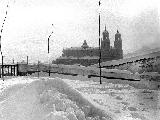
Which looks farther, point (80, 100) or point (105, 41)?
point (105, 41)

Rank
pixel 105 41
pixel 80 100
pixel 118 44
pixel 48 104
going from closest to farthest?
pixel 48 104 → pixel 80 100 → pixel 105 41 → pixel 118 44

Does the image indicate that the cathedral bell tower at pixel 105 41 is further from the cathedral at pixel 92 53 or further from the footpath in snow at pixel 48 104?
the footpath in snow at pixel 48 104

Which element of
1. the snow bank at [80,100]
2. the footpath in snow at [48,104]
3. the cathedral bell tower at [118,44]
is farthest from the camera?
the cathedral bell tower at [118,44]

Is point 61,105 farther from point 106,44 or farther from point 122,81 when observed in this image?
point 106,44

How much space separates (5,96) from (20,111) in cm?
196

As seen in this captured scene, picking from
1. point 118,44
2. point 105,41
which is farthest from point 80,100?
point 118,44

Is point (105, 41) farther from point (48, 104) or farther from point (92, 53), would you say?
point (48, 104)

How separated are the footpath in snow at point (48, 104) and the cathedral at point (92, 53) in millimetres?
57235

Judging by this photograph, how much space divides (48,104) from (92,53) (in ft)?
208

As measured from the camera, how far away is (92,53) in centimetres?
7119

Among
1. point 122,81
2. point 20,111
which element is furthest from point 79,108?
point 122,81

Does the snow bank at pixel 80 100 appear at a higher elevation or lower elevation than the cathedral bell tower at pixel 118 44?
lower

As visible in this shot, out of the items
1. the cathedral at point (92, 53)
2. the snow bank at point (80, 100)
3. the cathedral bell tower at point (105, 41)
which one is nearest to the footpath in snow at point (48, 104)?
the snow bank at point (80, 100)

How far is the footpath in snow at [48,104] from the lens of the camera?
24.7 feet
